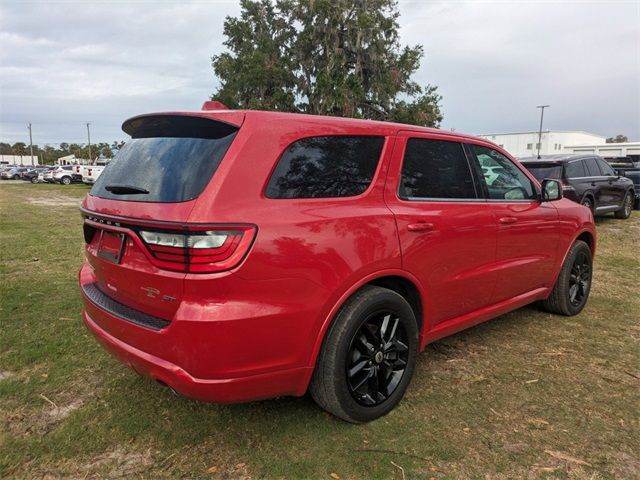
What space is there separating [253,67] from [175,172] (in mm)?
29252

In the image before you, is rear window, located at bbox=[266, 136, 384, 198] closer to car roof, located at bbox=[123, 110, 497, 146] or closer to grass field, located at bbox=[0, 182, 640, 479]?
car roof, located at bbox=[123, 110, 497, 146]

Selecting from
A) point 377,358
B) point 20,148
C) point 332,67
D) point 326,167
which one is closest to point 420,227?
point 326,167

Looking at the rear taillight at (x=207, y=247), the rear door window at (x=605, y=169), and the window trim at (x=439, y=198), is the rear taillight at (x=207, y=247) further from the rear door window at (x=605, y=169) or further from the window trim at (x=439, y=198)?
the rear door window at (x=605, y=169)

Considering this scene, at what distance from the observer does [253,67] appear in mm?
29531

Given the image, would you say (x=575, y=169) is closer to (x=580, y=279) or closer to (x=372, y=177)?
(x=580, y=279)

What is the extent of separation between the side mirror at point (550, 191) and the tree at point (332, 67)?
81.9 ft

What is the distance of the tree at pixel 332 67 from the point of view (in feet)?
94.2

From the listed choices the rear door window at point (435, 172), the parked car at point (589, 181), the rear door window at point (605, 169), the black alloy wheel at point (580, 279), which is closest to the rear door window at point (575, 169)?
the parked car at point (589, 181)

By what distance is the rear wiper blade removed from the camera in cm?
247

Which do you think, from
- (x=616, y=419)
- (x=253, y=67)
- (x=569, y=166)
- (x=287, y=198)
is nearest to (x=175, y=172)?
(x=287, y=198)

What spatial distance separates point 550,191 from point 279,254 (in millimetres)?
2999

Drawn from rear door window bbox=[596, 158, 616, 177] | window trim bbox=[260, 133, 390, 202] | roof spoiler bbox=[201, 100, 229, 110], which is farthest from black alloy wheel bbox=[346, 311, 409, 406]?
rear door window bbox=[596, 158, 616, 177]

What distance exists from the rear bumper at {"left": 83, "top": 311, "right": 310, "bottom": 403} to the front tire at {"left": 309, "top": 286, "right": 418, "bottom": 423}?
0.16 m

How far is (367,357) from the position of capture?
2752 millimetres
